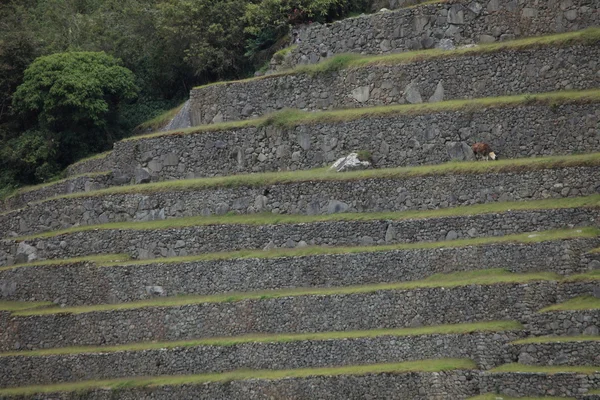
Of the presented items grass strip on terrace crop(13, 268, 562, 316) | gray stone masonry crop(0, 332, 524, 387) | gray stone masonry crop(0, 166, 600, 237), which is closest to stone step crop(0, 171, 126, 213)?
gray stone masonry crop(0, 166, 600, 237)

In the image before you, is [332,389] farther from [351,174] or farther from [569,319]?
[351,174]

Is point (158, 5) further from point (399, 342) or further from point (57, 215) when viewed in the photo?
point (399, 342)

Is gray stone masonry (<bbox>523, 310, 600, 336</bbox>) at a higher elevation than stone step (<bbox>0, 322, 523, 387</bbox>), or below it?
higher

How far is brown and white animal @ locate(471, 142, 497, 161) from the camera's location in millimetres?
58969

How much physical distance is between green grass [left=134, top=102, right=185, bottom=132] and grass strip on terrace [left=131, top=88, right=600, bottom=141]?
9.00 metres

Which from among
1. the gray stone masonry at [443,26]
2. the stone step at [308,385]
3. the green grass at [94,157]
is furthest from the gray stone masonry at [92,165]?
the stone step at [308,385]

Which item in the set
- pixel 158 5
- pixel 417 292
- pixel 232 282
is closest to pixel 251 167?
pixel 232 282

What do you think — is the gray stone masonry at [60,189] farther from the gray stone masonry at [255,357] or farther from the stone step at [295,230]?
the gray stone masonry at [255,357]

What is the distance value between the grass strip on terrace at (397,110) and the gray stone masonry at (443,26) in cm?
392

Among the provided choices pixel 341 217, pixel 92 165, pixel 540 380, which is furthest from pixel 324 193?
pixel 92 165

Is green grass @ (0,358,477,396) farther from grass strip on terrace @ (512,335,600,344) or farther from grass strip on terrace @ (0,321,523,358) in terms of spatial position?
grass strip on terrace @ (512,335,600,344)

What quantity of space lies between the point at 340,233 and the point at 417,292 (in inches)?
235

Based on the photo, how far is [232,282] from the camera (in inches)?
2327

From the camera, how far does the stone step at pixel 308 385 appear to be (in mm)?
50594
